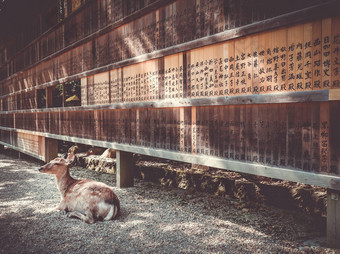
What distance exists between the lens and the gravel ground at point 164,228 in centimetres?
349

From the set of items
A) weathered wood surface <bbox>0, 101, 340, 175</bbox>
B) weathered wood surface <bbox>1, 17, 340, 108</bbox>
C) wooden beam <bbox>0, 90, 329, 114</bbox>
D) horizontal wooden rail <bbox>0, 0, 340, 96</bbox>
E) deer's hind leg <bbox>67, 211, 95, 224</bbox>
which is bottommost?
deer's hind leg <bbox>67, 211, 95, 224</bbox>

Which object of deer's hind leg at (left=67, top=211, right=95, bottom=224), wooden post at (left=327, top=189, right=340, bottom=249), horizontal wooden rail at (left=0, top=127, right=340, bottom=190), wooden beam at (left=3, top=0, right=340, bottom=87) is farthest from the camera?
deer's hind leg at (left=67, top=211, right=95, bottom=224)

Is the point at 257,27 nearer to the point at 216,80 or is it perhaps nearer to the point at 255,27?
the point at 255,27

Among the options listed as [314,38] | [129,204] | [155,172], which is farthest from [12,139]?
[314,38]

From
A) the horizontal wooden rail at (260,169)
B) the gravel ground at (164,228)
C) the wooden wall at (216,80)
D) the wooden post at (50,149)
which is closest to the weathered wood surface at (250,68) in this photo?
the wooden wall at (216,80)

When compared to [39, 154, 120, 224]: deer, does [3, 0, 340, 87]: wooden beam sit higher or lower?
higher

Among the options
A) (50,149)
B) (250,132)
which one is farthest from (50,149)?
(250,132)

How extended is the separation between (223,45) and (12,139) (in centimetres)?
1264

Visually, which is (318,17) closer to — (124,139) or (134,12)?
(134,12)

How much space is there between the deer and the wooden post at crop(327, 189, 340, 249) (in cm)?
318

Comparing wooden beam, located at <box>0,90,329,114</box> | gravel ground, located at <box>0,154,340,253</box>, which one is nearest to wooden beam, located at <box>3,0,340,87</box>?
wooden beam, located at <box>0,90,329,114</box>

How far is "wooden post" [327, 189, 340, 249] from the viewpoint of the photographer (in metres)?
3.06

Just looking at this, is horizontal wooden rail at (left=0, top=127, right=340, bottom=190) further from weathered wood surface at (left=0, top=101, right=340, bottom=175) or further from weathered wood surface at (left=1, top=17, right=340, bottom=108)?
weathered wood surface at (left=1, top=17, right=340, bottom=108)

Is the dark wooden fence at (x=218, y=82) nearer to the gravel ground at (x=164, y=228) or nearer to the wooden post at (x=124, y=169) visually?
the wooden post at (x=124, y=169)
